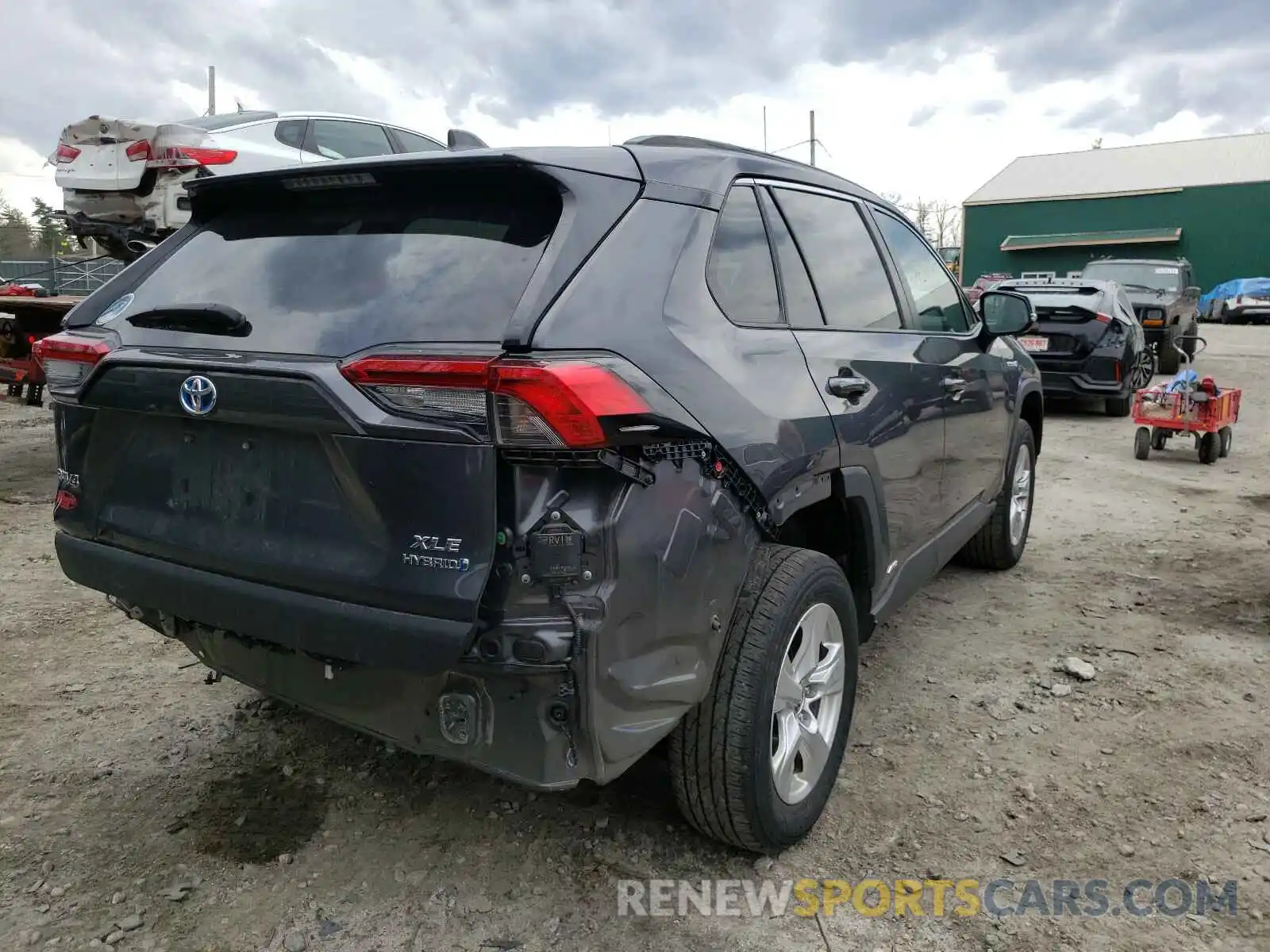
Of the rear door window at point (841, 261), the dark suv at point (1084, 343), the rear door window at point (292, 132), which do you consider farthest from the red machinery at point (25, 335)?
the dark suv at point (1084, 343)

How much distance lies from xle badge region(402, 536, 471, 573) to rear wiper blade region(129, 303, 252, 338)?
72 centimetres

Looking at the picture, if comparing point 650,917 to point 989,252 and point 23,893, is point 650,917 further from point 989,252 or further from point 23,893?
point 989,252

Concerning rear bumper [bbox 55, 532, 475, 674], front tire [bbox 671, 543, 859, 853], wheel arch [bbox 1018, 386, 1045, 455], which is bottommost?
front tire [bbox 671, 543, 859, 853]

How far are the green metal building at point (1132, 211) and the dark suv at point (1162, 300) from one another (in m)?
21.2

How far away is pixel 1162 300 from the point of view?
1346 cm

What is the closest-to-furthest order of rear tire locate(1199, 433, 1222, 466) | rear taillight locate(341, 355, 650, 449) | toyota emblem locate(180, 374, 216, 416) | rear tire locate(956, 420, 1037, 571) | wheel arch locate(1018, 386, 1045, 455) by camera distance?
rear taillight locate(341, 355, 650, 449) < toyota emblem locate(180, 374, 216, 416) < rear tire locate(956, 420, 1037, 571) < wheel arch locate(1018, 386, 1045, 455) < rear tire locate(1199, 433, 1222, 466)

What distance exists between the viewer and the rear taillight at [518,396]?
72.3 inches

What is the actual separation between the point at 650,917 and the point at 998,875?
3.17ft

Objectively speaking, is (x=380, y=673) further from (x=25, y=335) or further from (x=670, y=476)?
(x=25, y=335)

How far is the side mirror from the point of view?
4309 mm

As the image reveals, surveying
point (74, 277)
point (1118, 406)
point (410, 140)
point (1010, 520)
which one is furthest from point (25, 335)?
point (74, 277)

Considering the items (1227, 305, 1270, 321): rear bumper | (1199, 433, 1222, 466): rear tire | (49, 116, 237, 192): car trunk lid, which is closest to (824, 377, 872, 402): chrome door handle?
(1199, 433, 1222, 466): rear tire

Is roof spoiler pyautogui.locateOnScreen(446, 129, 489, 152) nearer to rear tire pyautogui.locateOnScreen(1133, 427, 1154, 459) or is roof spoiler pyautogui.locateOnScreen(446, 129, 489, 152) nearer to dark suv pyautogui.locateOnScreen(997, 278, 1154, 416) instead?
rear tire pyautogui.locateOnScreen(1133, 427, 1154, 459)

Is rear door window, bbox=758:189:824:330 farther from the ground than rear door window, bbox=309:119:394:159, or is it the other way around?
rear door window, bbox=309:119:394:159
